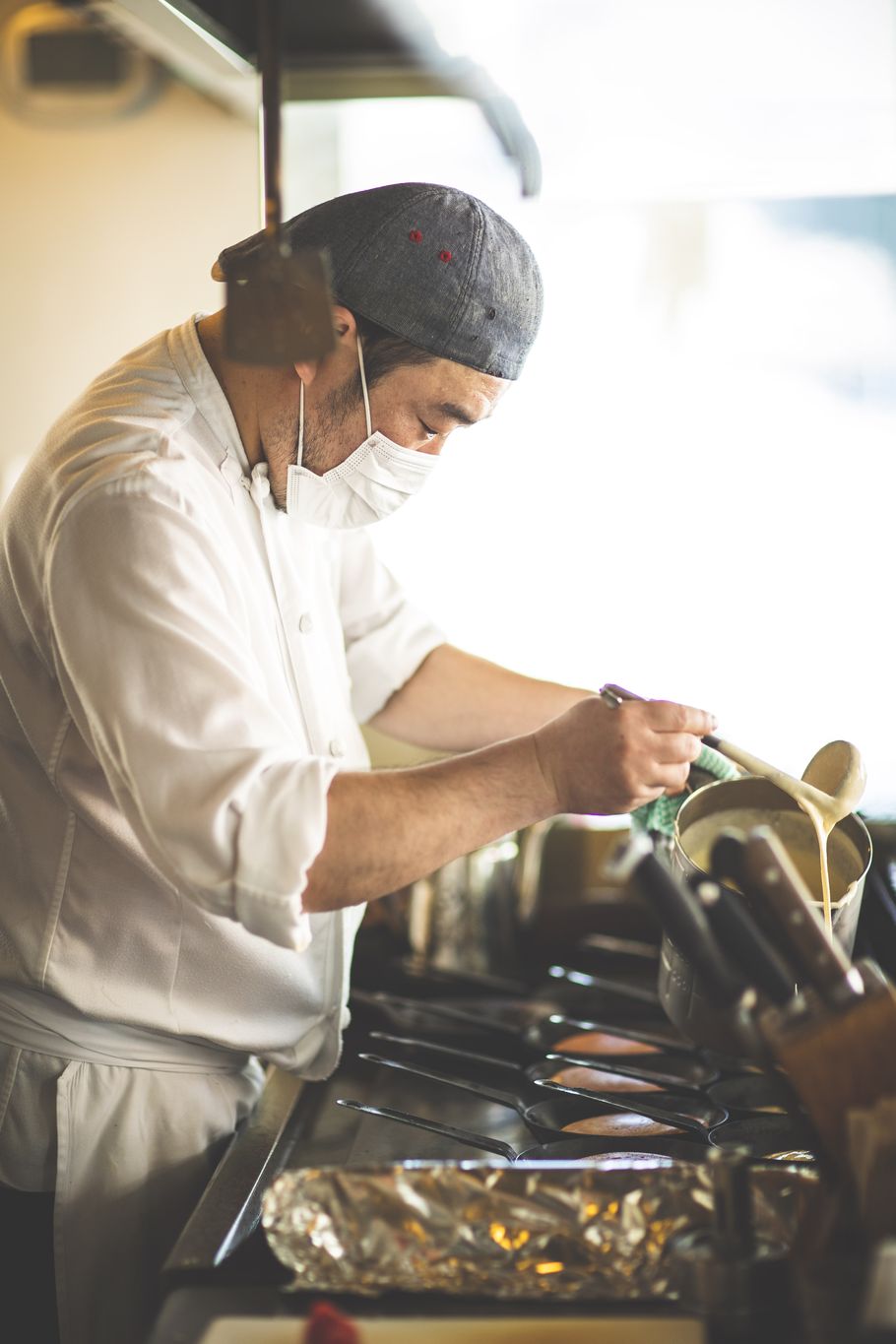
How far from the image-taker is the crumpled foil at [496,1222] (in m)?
0.98

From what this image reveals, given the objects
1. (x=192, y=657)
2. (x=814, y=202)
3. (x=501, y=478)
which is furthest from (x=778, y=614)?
(x=192, y=657)

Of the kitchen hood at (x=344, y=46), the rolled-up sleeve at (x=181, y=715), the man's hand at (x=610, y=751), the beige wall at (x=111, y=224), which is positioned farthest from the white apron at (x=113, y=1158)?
the beige wall at (x=111, y=224)

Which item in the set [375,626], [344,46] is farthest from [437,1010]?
[344,46]

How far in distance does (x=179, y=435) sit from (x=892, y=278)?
212 centimetres

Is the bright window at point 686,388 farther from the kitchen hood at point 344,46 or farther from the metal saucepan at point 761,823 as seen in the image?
the metal saucepan at point 761,823

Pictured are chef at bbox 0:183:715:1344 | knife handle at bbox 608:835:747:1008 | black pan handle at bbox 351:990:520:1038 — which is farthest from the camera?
black pan handle at bbox 351:990:520:1038

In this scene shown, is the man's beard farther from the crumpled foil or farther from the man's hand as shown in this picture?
the crumpled foil

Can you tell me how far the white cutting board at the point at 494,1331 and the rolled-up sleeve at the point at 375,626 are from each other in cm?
110

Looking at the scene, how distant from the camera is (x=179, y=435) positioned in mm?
1329

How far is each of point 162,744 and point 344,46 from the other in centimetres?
113

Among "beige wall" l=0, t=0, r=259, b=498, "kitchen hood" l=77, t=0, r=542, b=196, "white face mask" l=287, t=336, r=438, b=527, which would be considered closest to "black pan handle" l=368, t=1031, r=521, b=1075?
"white face mask" l=287, t=336, r=438, b=527

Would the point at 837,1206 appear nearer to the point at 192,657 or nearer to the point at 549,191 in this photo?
the point at 192,657

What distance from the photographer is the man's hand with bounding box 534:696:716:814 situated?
121 cm

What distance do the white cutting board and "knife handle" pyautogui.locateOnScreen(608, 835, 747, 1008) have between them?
0.24 m
